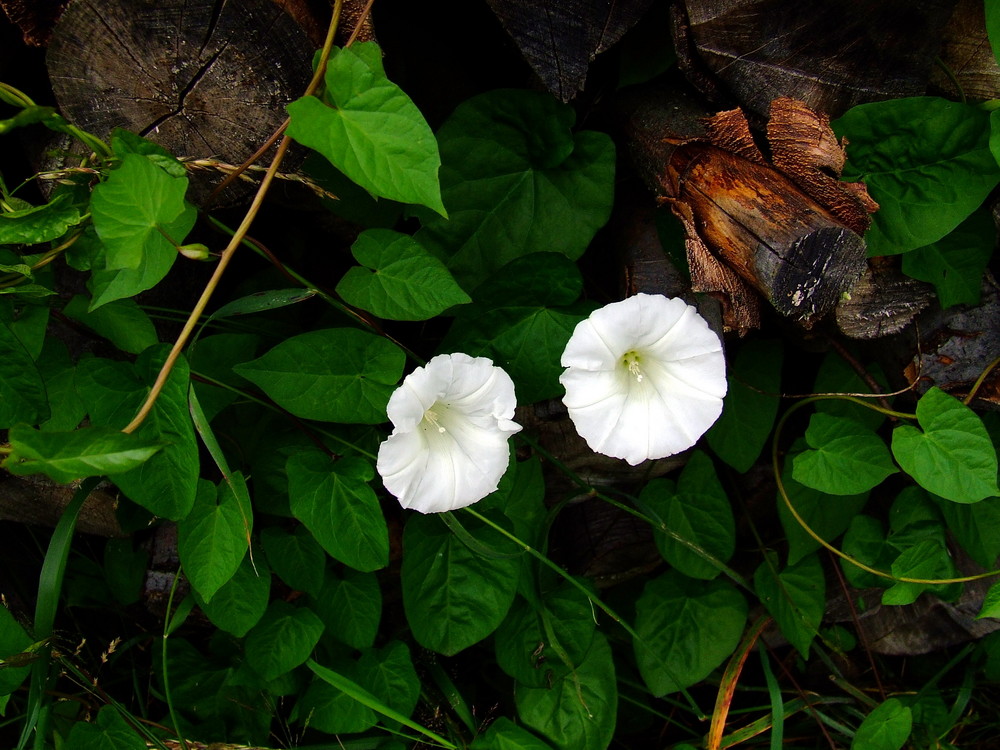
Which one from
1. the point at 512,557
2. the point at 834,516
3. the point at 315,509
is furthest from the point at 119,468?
the point at 834,516

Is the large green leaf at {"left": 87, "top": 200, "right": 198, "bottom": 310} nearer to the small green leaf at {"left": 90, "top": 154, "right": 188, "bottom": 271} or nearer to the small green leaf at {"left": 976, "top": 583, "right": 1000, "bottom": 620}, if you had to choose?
the small green leaf at {"left": 90, "top": 154, "right": 188, "bottom": 271}

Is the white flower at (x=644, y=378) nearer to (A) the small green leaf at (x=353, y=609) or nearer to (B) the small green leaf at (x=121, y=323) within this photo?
(A) the small green leaf at (x=353, y=609)

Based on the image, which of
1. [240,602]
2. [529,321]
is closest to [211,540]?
[240,602]

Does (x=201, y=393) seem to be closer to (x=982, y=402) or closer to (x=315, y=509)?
(x=315, y=509)

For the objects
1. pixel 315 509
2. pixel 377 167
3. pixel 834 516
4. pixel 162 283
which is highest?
pixel 377 167

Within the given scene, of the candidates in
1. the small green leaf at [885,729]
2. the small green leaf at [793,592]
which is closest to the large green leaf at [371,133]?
the small green leaf at [793,592]
